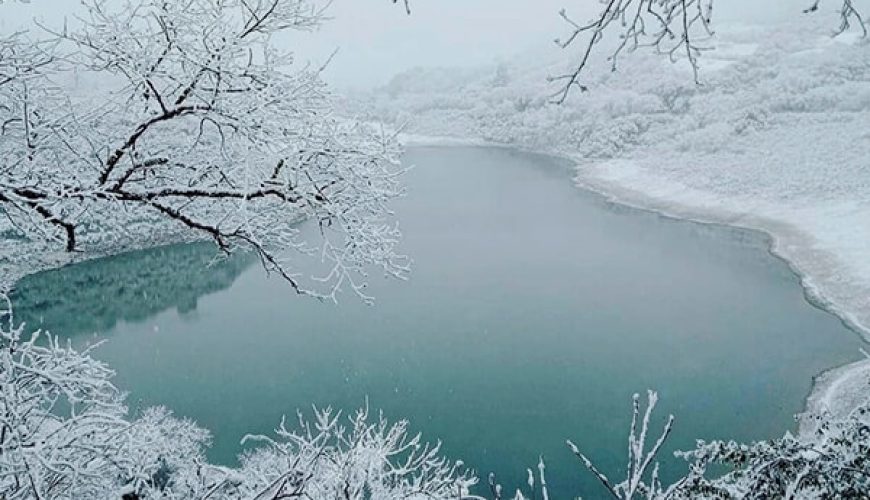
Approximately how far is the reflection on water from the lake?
9 cm

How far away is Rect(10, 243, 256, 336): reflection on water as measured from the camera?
64.2 ft

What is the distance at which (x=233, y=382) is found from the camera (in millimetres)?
15250

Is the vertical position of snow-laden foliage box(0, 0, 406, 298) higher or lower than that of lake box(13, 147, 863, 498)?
higher

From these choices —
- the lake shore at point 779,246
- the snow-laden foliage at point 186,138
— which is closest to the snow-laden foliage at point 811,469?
the snow-laden foliage at point 186,138

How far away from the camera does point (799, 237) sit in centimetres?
2552

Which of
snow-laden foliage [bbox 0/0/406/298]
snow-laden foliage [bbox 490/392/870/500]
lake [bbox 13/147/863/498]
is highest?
snow-laden foliage [bbox 0/0/406/298]

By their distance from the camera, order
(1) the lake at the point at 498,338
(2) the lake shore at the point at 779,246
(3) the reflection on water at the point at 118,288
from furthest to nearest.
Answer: (3) the reflection on water at the point at 118,288, (2) the lake shore at the point at 779,246, (1) the lake at the point at 498,338

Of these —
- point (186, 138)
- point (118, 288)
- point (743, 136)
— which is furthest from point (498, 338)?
point (743, 136)

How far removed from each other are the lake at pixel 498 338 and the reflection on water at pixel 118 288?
0.09 metres

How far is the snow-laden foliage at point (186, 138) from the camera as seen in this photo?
80.7 inches

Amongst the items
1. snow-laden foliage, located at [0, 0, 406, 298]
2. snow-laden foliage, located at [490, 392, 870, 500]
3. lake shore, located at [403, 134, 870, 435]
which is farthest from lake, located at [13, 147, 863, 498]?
snow-laden foliage, located at [0, 0, 406, 298]

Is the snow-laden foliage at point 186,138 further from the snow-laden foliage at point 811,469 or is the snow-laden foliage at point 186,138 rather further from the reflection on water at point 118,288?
the reflection on water at point 118,288

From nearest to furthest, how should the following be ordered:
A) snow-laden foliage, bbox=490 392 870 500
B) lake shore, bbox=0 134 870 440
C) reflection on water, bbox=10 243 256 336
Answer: snow-laden foliage, bbox=490 392 870 500 → lake shore, bbox=0 134 870 440 → reflection on water, bbox=10 243 256 336

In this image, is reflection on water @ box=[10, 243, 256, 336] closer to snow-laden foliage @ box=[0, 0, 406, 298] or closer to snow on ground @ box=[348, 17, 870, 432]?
snow on ground @ box=[348, 17, 870, 432]
